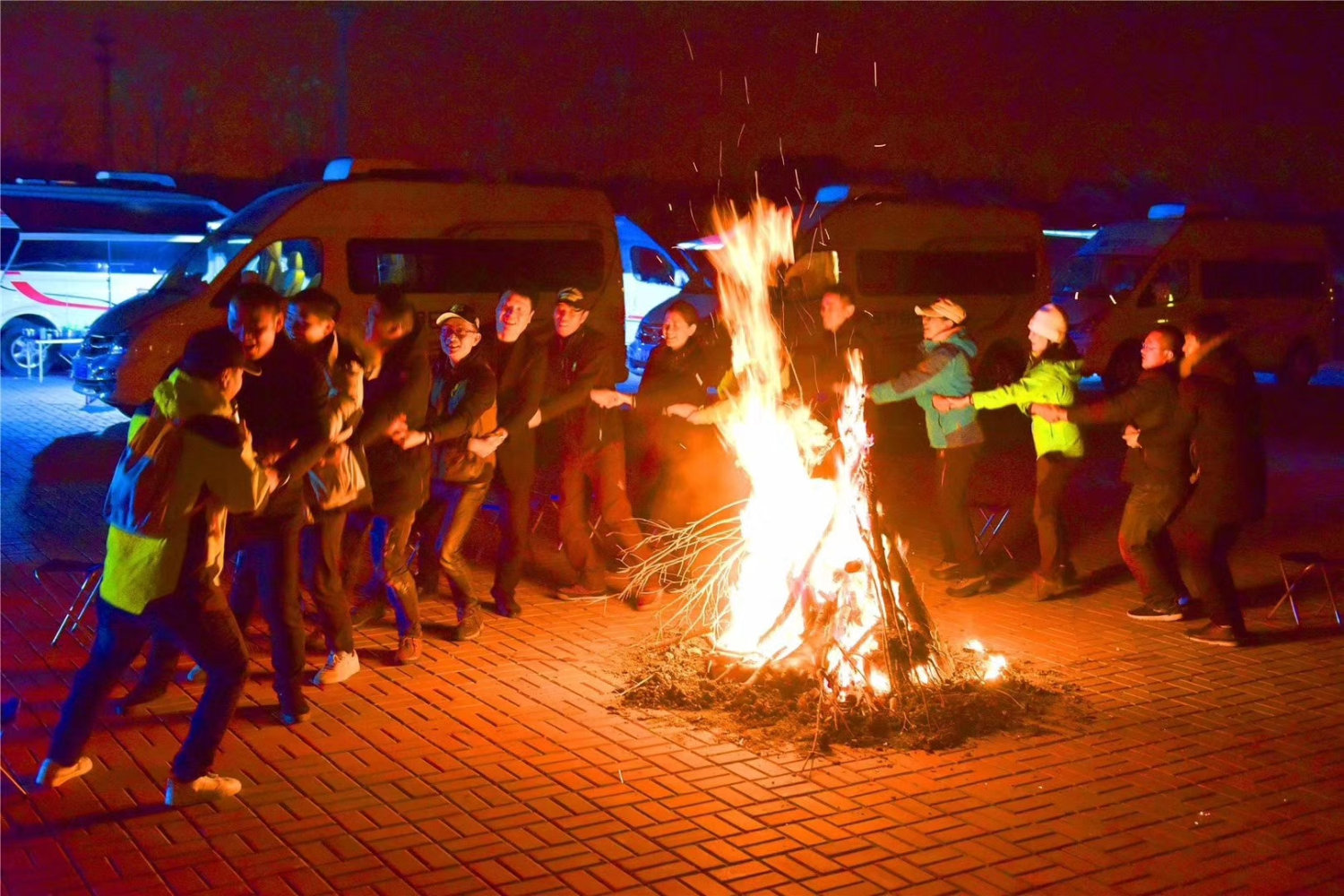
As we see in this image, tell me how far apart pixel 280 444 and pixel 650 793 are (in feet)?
7.06

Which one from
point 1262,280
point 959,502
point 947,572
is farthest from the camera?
point 1262,280

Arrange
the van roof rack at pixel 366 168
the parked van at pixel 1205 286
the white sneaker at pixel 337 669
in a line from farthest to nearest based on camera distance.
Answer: the parked van at pixel 1205 286 → the van roof rack at pixel 366 168 → the white sneaker at pixel 337 669

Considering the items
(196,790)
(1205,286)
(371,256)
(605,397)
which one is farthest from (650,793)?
(1205,286)

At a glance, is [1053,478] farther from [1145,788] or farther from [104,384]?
[104,384]

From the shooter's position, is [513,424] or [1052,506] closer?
[513,424]

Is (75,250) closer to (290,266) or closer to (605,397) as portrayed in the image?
(290,266)

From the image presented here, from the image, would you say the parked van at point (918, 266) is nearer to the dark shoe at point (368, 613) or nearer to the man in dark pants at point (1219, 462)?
the man in dark pants at point (1219, 462)

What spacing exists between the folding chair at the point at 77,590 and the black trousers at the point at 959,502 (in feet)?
16.5

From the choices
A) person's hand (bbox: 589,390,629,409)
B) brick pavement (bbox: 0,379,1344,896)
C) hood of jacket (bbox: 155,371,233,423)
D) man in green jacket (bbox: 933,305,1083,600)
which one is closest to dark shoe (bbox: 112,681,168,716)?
brick pavement (bbox: 0,379,1344,896)

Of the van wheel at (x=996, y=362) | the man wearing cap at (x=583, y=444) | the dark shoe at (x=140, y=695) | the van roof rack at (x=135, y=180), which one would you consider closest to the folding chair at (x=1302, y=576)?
the man wearing cap at (x=583, y=444)

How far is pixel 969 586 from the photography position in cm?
887

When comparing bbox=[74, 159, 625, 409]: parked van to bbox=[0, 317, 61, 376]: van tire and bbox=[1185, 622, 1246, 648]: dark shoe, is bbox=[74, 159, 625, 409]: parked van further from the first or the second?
bbox=[1185, 622, 1246, 648]: dark shoe

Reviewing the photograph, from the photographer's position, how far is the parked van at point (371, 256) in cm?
1480

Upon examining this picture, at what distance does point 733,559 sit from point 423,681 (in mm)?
1656
